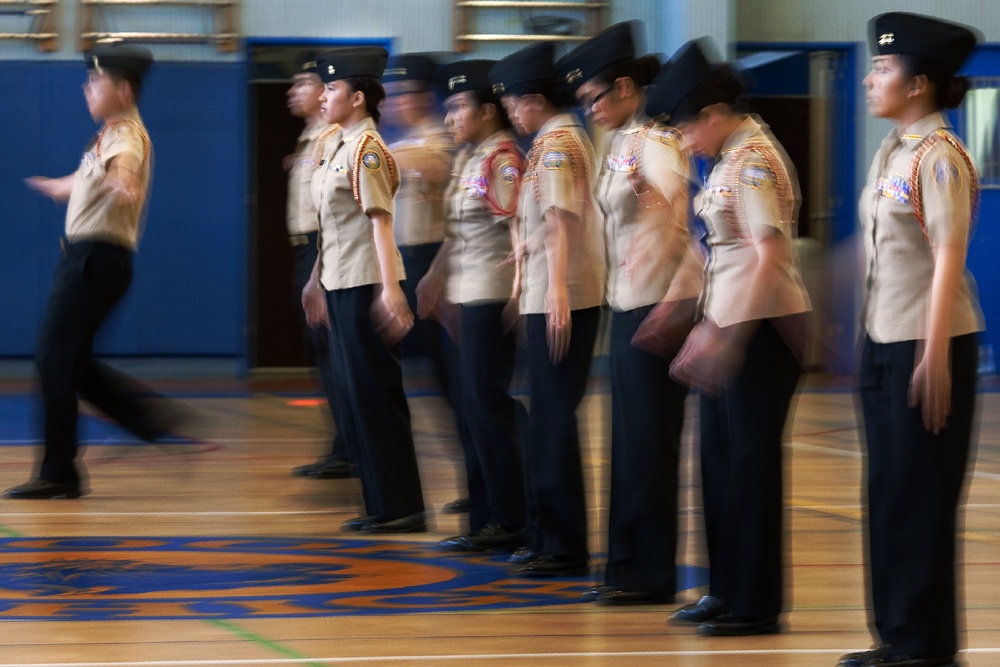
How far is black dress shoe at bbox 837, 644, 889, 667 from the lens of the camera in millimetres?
3113

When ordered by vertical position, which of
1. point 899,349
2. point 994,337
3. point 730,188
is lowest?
point 994,337

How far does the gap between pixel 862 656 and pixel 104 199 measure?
10.7 ft

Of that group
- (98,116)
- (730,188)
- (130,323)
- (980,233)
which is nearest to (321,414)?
(130,323)

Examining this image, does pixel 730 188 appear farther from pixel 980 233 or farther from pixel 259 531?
pixel 980 233

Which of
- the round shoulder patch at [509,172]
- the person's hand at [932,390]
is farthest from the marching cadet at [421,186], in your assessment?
the person's hand at [932,390]

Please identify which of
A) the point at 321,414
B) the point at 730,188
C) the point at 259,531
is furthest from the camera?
the point at 321,414

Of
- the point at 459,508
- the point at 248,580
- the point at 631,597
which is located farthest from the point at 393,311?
the point at 631,597

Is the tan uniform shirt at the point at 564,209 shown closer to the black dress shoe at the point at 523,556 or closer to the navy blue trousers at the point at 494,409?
the navy blue trousers at the point at 494,409

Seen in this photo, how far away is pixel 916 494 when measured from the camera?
302cm

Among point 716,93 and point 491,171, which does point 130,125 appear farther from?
point 716,93

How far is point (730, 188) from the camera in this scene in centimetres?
340

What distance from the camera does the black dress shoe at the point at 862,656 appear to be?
311 centimetres

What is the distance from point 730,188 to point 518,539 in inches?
63.3

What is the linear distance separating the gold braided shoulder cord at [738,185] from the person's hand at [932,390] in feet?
1.76
